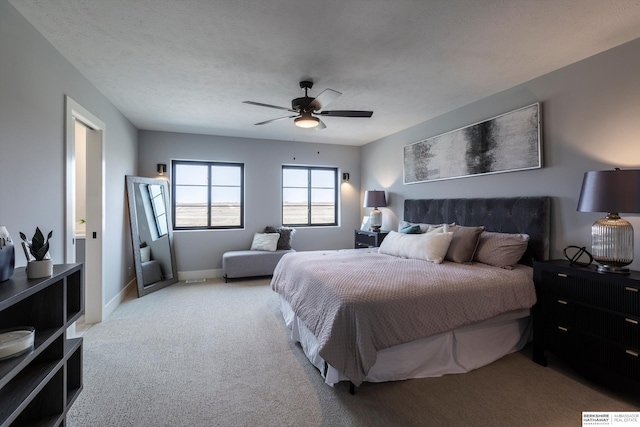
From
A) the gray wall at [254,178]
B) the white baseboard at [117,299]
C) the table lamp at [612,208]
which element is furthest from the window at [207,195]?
the table lamp at [612,208]

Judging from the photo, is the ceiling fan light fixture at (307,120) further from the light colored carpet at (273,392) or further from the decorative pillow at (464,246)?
the light colored carpet at (273,392)

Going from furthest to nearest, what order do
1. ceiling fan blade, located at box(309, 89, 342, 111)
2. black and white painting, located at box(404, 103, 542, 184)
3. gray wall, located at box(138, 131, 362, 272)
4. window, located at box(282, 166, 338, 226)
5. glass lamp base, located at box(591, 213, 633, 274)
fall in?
window, located at box(282, 166, 338, 226) → gray wall, located at box(138, 131, 362, 272) → black and white painting, located at box(404, 103, 542, 184) → ceiling fan blade, located at box(309, 89, 342, 111) → glass lamp base, located at box(591, 213, 633, 274)

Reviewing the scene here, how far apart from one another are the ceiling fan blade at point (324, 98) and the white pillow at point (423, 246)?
1754 millimetres

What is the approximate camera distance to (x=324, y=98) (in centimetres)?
273

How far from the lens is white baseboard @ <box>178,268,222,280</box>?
517cm

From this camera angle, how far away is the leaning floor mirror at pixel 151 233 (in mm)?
4297

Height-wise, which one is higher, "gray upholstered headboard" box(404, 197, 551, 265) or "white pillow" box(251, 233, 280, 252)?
"gray upholstered headboard" box(404, 197, 551, 265)

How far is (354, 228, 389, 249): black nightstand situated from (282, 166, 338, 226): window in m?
1.01

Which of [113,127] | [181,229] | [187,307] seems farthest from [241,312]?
[113,127]

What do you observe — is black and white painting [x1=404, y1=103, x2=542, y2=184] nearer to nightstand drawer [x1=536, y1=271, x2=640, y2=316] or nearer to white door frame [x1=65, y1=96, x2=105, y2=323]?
nightstand drawer [x1=536, y1=271, x2=640, y2=316]

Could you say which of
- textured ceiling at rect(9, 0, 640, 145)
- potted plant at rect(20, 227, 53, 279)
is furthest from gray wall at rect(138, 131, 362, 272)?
potted plant at rect(20, 227, 53, 279)

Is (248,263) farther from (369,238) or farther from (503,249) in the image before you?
(503,249)

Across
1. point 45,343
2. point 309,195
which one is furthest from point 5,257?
point 309,195

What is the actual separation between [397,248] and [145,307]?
10.7 feet
